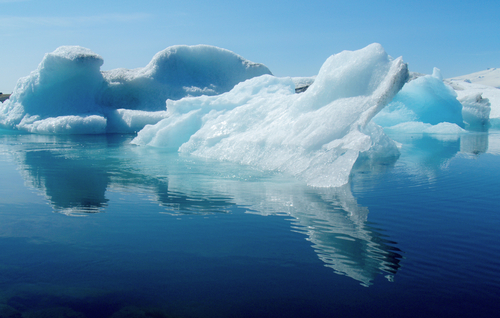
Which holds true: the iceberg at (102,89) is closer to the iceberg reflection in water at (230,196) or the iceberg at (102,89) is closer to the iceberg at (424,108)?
the iceberg at (424,108)

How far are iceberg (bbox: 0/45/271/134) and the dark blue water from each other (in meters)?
9.38

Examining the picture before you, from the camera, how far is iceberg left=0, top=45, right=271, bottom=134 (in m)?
12.3

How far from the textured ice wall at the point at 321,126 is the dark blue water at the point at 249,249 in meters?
0.41

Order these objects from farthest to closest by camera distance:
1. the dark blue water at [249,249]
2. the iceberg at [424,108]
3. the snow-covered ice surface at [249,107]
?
the iceberg at [424,108] < the snow-covered ice surface at [249,107] < the dark blue water at [249,249]

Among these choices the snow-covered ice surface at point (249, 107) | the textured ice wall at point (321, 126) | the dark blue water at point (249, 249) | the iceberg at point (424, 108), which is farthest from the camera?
the iceberg at point (424, 108)

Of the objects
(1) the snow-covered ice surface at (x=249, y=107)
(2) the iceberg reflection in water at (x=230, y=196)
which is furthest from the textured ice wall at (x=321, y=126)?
(2) the iceberg reflection in water at (x=230, y=196)

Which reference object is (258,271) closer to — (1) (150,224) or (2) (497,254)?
(1) (150,224)

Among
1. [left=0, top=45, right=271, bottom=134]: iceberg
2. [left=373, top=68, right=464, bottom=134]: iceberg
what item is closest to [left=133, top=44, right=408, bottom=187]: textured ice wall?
[left=0, top=45, right=271, bottom=134]: iceberg

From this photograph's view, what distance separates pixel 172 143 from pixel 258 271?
6.41 m

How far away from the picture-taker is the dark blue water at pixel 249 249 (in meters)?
1.47

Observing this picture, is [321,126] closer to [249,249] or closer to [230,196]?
[230,196]

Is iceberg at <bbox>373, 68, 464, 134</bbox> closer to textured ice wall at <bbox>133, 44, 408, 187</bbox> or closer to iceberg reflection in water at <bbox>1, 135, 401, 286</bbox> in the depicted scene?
textured ice wall at <bbox>133, 44, 408, 187</bbox>

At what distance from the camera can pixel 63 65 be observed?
40.9 feet

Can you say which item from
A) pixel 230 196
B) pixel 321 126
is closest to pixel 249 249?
pixel 230 196
